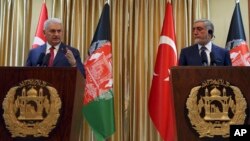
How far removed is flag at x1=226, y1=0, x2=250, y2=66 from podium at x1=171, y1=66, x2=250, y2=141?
2.45 meters

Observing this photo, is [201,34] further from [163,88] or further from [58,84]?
[58,84]

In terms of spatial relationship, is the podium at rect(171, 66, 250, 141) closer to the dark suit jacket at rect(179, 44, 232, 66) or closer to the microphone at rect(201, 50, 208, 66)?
the microphone at rect(201, 50, 208, 66)

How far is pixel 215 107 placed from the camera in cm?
268

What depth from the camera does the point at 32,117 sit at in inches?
107

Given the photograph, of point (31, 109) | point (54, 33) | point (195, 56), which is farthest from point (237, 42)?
point (31, 109)

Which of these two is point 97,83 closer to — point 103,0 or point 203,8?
point 103,0

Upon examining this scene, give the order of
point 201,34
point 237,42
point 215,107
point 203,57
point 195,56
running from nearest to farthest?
point 215,107
point 203,57
point 195,56
point 201,34
point 237,42

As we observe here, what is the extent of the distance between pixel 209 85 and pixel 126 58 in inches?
112

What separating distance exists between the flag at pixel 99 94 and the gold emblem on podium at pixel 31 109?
2230 millimetres

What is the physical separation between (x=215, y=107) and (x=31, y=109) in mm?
1149

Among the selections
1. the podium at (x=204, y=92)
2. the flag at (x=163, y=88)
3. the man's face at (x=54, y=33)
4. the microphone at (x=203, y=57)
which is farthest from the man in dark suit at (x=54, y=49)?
the flag at (x=163, y=88)

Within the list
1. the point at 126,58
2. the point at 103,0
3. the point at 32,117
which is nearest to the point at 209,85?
the point at 32,117

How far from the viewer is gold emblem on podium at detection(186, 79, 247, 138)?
266 centimetres

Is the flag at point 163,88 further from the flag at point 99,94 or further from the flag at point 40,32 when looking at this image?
the flag at point 40,32
